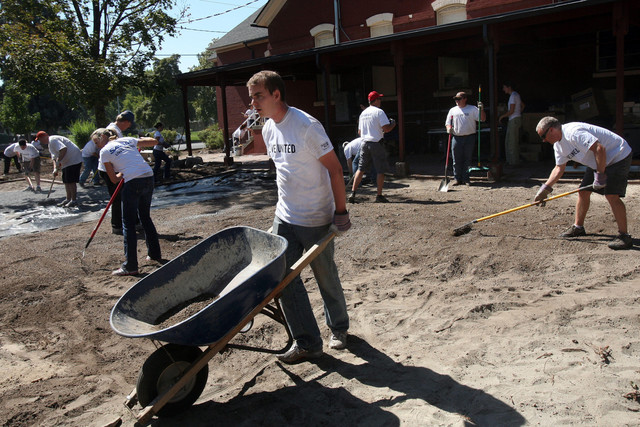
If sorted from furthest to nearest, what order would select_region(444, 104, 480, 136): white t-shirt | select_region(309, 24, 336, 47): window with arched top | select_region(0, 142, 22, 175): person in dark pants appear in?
select_region(309, 24, 336, 47): window with arched top < select_region(0, 142, 22, 175): person in dark pants < select_region(444, 104, 480, 136): white t-shirt

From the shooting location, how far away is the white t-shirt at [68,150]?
10.8 meters

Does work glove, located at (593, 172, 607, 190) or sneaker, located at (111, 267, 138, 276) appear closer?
work glove, located at (593, 172, 607, 190)

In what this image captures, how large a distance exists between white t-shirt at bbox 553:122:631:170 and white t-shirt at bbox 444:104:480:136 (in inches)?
170

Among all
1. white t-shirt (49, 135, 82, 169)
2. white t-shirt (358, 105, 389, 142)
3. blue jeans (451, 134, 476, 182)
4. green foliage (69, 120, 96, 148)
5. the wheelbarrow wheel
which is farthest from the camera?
green foliage (69, 120, 96, 148)

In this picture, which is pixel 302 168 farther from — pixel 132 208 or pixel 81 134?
pixel 81 134

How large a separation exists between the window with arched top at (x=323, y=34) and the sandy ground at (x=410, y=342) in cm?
1396

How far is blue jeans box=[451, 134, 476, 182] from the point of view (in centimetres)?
1037

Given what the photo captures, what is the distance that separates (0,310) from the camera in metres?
5.29

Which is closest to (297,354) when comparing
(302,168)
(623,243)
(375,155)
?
(302,168)

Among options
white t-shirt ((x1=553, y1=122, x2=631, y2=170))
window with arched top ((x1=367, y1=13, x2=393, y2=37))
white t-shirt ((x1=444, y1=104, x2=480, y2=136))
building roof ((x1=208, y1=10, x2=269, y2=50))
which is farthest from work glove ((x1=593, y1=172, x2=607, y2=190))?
building roof ((x1=208, y1=10, x2=269, y2=50))

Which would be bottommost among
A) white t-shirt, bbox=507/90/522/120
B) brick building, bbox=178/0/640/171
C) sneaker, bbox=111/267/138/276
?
sneaker, bbox=111/267/138/276

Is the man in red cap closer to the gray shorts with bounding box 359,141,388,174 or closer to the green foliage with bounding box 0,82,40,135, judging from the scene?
the gray shorts with bounding box 359,141,388,174

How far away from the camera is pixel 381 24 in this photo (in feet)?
59.4

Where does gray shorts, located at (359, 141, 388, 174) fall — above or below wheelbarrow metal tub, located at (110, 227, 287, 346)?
above
